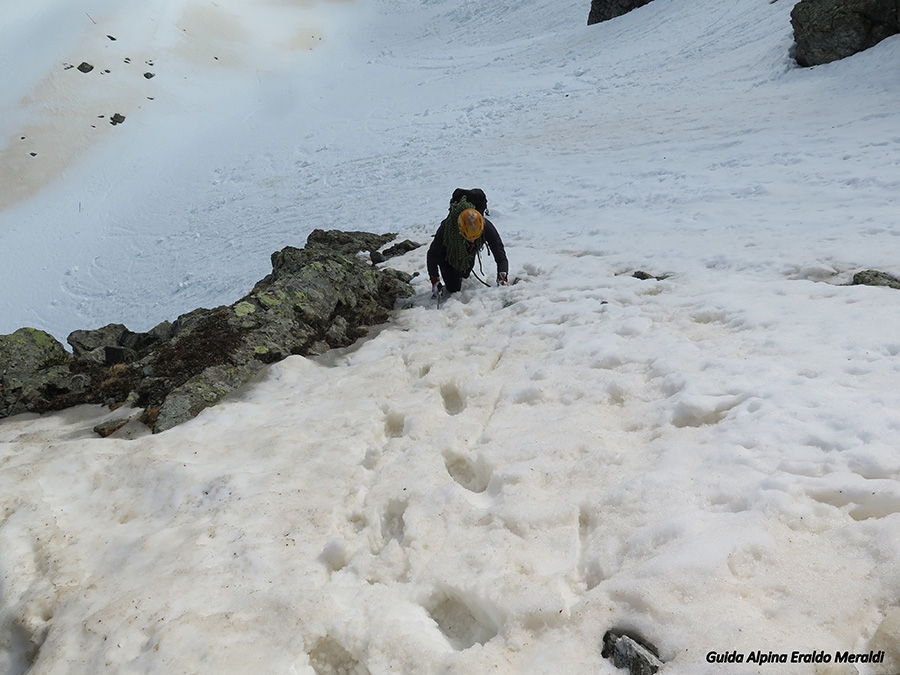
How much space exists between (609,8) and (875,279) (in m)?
29.2

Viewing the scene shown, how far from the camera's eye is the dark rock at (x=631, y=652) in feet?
9.57

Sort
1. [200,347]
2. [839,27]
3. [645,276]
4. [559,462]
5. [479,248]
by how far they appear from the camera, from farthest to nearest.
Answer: [839,27], [479,248], [645,276], [200,347], [559,462]

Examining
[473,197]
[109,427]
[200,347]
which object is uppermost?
[473,197]

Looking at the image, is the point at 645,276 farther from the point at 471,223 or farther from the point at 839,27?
the point at 839,27

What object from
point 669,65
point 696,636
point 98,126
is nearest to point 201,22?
point 98,126

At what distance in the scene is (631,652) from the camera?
297cm

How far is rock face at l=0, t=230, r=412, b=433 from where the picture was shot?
288 inches

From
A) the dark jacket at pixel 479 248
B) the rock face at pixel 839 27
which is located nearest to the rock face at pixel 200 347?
the dark jacket at pixel 479 248

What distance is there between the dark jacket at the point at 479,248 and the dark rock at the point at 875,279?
4.56 meters

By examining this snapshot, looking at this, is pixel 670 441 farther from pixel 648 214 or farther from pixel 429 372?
pixel 648 214

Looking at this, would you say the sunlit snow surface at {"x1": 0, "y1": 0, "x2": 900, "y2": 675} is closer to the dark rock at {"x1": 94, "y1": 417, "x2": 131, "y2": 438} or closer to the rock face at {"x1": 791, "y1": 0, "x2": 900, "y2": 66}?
the dark rock at {"x1": 94, "y1": 417, "x2": 131, "y2": 438}

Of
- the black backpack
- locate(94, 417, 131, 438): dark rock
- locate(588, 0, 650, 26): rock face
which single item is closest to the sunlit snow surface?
locate(94, 417, 131, 438): dark rock

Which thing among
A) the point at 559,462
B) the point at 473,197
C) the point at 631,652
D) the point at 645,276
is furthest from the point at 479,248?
the point at 631,652

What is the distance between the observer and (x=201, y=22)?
36.1m
